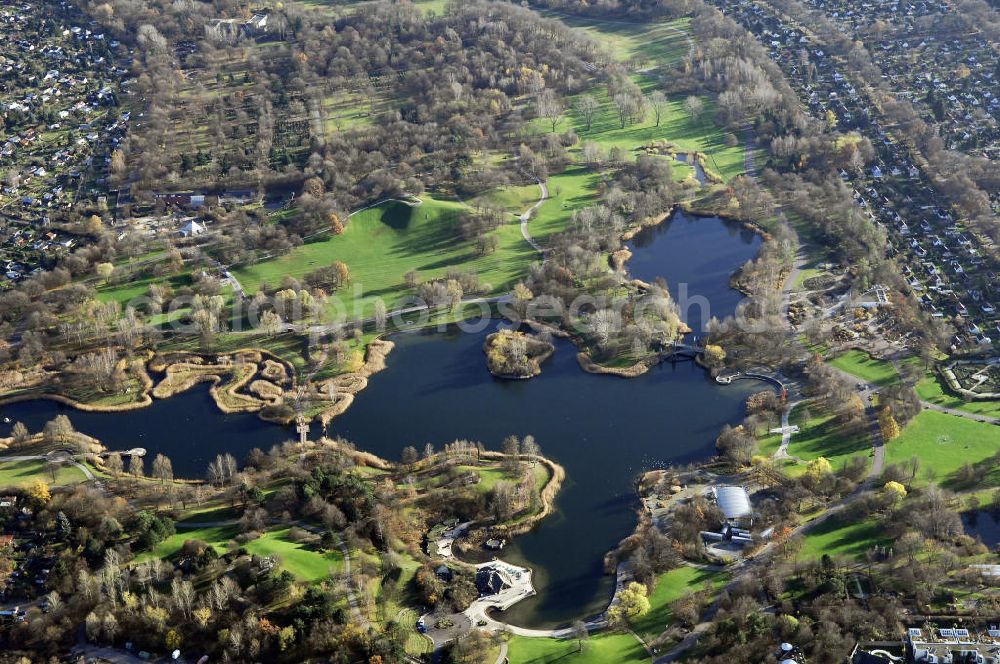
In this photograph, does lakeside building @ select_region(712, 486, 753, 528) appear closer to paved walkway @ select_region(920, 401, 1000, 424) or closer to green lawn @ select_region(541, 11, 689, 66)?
paved walkway @ select_region(920, 401, 1000, 424)

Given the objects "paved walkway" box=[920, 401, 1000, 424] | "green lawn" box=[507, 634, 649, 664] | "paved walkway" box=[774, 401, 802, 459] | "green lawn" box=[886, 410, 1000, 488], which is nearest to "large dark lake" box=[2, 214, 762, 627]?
"paved walkway" box=[774, 401, 802, 459]

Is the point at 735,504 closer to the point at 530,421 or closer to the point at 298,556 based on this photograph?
the point at 530,421

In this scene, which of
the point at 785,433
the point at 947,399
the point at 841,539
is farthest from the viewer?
the point at 947,399

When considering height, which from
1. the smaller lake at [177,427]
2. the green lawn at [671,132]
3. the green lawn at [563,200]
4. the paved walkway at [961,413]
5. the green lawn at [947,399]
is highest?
the green lawn at [671,132]

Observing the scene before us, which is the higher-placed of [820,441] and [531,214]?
[531,214]

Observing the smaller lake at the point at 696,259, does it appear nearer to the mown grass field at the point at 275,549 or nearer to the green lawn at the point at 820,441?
the green lawn at the point at 820,441

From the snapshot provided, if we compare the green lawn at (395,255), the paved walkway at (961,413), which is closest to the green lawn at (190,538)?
the green lawn at (395,255)

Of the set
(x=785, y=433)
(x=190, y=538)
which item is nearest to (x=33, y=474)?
(x=190, y=538)
